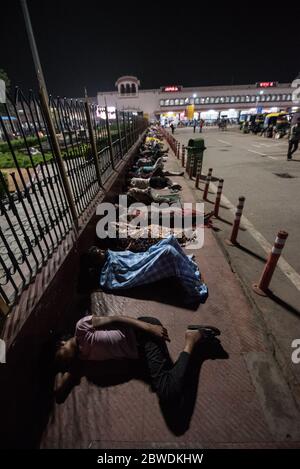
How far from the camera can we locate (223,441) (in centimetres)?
206

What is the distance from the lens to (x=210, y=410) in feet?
7.49

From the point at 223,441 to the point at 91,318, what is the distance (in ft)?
5.74

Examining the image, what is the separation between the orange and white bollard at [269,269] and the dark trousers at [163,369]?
75.6 inches

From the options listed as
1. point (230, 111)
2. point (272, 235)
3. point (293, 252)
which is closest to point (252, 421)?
point (293, 252)

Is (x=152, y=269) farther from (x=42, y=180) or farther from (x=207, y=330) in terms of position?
(x=42, y=180)

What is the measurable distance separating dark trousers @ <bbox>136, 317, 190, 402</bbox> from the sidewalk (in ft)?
0.79

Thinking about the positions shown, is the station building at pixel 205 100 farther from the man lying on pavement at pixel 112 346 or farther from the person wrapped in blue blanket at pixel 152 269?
the man lying on pavement at pixel 112 346

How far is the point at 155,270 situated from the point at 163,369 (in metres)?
1.47

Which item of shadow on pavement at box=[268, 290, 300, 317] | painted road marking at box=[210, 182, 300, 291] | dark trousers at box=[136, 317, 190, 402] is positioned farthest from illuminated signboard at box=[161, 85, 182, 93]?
dark trousers at box=[136, 317, 190, 402]

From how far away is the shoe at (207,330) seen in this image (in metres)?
2.80

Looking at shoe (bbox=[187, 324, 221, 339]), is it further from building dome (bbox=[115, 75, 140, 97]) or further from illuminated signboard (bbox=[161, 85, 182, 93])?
building dome (bbox=[115, 75, 140, 97])

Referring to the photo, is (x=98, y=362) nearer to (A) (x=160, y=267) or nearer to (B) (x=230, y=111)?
(A) (x=160, y=267)

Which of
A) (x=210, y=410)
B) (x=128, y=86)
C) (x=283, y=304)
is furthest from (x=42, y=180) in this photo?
(x=128, y=86)

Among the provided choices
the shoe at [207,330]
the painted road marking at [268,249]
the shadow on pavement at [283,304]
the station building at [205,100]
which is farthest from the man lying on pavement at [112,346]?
the station building at [205,100]
